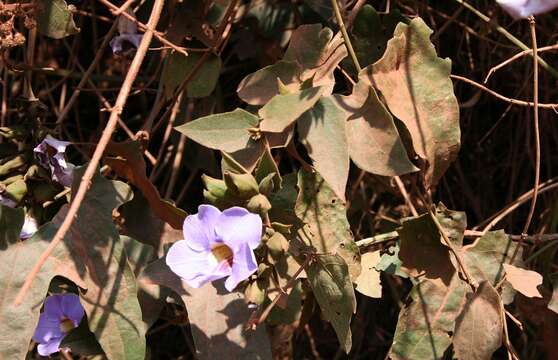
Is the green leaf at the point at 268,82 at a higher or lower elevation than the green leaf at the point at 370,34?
lower

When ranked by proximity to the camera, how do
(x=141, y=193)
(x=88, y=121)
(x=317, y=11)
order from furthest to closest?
(x=88, y=121) → (x=317, y=11) → (x=141, y=193)

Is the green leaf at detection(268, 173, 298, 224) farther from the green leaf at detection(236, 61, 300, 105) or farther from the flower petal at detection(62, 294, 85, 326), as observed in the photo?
the flower petal at detection(62, 294, 85, 326)

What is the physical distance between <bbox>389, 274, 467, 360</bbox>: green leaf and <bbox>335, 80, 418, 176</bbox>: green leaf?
0.72 ft

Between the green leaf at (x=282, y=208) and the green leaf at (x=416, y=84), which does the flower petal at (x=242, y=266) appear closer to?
the green leaf at (x=282, y=208)

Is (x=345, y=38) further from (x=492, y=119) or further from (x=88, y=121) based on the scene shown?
(x=88, y=121)

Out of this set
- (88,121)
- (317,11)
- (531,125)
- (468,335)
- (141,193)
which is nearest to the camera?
(468,335)

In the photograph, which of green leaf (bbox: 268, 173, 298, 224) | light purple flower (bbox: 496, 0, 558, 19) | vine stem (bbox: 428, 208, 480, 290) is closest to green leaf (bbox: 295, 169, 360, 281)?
green leaf (bbox: 268, 173, 298, 224)

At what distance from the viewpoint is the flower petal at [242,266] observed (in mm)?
887

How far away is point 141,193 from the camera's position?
121cm

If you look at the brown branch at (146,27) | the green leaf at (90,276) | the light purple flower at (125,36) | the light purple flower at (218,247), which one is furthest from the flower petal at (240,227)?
the light purple flower at (125,36)

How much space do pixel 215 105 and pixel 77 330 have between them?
548 millimetres

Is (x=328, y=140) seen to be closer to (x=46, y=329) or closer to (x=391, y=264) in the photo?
(x=391, y=264)

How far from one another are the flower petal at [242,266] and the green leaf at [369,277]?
0.26 m

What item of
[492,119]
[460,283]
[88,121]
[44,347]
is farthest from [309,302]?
[88,121]
